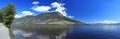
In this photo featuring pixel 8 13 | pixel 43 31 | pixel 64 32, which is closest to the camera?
pixel 64 32

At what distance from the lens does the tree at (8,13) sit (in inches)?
428

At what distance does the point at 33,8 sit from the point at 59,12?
1.47 meters

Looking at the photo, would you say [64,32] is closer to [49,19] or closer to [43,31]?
[43,31]

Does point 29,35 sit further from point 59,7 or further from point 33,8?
point 59,7

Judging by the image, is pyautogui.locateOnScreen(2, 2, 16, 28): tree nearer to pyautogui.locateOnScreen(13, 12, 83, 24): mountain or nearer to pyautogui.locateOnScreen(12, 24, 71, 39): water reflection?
pyautogui.locateOnScreen(12, 24, 71, 39): water reflection

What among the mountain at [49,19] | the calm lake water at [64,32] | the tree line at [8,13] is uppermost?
the tree line at [8,13]

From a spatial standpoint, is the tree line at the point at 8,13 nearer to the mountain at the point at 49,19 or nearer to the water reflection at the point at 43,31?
the water reflection at the point at 43,31

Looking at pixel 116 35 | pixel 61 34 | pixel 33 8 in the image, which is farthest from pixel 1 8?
pixel 116 35

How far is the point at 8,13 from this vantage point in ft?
37.7

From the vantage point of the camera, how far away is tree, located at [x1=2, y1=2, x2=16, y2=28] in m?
10.9

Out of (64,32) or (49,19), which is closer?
(49,19)

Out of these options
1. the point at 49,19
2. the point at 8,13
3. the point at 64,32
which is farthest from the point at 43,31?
the point at 8,13

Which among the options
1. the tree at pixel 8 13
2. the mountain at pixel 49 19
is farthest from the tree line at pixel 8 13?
the mountain at pixel 49 19

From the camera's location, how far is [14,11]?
11500 mm
